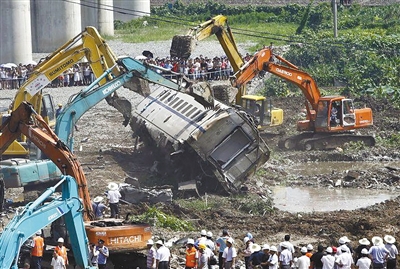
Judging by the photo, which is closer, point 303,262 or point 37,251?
point 303,262

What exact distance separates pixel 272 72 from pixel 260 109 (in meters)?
2.12

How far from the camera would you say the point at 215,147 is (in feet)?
102

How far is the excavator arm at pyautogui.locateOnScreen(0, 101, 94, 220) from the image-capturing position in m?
24.4

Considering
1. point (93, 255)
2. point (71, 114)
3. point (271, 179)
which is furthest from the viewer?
point (271, 179)

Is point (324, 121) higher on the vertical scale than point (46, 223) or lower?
lower

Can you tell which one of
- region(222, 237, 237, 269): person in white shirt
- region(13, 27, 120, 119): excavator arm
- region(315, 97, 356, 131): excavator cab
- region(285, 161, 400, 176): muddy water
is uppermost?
region(13, 27, 120, 119): excavator arm

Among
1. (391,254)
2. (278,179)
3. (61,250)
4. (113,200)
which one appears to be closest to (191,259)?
(61,250)

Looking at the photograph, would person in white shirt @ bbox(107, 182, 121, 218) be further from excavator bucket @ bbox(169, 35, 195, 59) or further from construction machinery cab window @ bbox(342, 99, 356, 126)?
construction machinery cab window @ bbox(342, 99, 356, 126)

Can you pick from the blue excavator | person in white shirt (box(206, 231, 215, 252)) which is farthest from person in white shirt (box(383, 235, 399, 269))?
the blue excavator

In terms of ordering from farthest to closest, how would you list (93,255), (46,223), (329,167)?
(329,167)
(93,255)
(46,223)

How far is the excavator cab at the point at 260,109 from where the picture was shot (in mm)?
39938

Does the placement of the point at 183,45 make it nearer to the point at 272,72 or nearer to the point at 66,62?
the point at 272,72

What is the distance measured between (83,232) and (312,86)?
62.1ft

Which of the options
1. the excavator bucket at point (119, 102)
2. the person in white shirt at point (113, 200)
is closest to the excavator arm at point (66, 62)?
the excavator bucket at point (119, 102)
